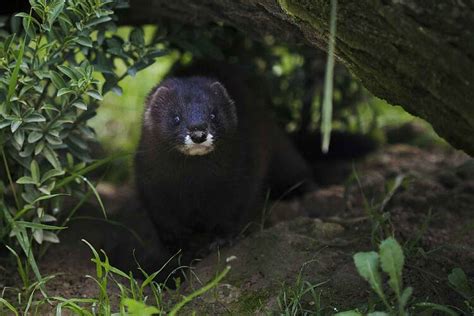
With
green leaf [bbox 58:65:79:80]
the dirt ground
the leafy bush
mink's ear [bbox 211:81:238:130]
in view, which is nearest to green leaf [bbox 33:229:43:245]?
the leafy bush

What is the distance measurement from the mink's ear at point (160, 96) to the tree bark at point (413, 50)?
44.9 inches

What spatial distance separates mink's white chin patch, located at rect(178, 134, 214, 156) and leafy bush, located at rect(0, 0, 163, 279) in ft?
1.42

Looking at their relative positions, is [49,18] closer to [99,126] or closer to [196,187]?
[196,187]

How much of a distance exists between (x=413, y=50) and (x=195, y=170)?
1.86 meters

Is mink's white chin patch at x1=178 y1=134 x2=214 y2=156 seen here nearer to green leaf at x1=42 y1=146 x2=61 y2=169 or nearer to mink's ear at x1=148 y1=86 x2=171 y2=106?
mink's ear at x1=148 y1=86 x2=171 y2=106

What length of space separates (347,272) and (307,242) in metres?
0.37

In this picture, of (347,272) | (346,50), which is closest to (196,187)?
(347,272)

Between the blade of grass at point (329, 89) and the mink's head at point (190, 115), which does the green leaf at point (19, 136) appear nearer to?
the mink's head at point (190, 115)

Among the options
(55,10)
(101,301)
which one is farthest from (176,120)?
(101,301)

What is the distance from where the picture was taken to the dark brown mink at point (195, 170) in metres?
3.89

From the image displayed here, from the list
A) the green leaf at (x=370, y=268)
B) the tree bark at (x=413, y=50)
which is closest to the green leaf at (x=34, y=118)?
the tree bark at (x=413, y=50)

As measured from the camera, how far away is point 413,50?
8.18ft

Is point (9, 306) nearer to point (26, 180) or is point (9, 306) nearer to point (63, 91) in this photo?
point (26, 180)

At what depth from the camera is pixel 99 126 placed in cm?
610
